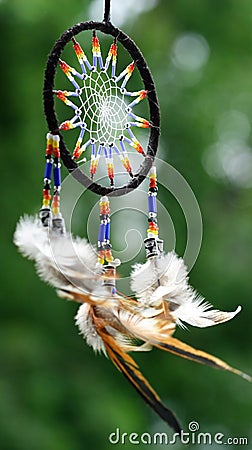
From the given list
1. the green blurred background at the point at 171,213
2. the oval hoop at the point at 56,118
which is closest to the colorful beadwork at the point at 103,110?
the oval hoop at the point at 56,118

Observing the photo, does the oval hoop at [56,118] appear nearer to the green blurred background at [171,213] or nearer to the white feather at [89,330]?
the white feather at [89,330]

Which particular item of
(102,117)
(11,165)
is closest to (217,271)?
(11,165)

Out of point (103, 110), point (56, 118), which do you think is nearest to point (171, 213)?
point (103, 110)

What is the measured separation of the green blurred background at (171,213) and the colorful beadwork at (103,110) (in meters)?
1.26

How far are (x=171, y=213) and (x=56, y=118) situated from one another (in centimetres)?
147

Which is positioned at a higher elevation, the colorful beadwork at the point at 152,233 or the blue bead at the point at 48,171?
the blue bead at the point at 48,171

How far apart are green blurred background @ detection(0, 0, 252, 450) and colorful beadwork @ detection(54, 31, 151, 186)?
1.26 meters

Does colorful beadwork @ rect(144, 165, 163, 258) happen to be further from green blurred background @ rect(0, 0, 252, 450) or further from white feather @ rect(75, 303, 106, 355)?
green blurred background @ rect(0, 0, 252, 450)

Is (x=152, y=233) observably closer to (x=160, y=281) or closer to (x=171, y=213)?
(x=160, y=281)

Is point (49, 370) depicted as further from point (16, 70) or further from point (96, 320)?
point (96, 320)

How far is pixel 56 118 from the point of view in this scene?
865 millimetres

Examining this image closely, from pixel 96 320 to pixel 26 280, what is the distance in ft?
5.32

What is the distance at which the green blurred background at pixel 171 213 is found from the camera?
230 cm

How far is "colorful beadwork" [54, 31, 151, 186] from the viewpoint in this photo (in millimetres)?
907
